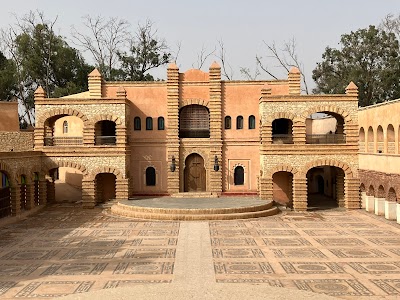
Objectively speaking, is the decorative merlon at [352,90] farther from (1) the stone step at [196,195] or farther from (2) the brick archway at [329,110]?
(1) the stone step at [196,195]

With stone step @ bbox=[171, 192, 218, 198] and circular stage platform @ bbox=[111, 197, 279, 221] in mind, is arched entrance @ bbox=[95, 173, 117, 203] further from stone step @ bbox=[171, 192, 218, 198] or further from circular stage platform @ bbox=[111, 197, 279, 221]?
stone step @ bbox=[171, 192, 218, 198]

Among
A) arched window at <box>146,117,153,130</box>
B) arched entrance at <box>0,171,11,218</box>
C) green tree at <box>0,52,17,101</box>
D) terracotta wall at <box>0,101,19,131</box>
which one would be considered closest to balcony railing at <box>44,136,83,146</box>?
arched entrance at <box>0,171,11,218</box>

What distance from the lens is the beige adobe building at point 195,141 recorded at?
27641 millimetres

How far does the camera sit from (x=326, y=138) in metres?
29.2

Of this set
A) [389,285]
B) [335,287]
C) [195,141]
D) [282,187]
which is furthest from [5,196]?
[389,285]

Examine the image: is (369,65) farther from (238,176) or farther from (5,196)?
(5,196)

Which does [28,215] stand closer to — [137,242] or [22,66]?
[137,242]

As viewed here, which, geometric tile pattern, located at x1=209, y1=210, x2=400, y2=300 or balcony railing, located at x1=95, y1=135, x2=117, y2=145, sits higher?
balcony railing, located at x1=95, y1=135, x2=117, y2=145

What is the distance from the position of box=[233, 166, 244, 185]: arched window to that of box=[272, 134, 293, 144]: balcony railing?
3.24 meters

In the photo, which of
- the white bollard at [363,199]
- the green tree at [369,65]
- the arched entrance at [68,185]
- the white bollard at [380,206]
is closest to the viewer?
the white bollard at [380,206]

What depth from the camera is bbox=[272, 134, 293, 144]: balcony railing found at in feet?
94.4

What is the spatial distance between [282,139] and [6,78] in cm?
2990

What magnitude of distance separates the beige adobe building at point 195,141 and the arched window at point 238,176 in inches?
2.7

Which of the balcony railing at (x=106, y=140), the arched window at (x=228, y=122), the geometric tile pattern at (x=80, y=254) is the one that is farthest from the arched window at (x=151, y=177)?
the geometric tile pattern at (x=80, y=254)
